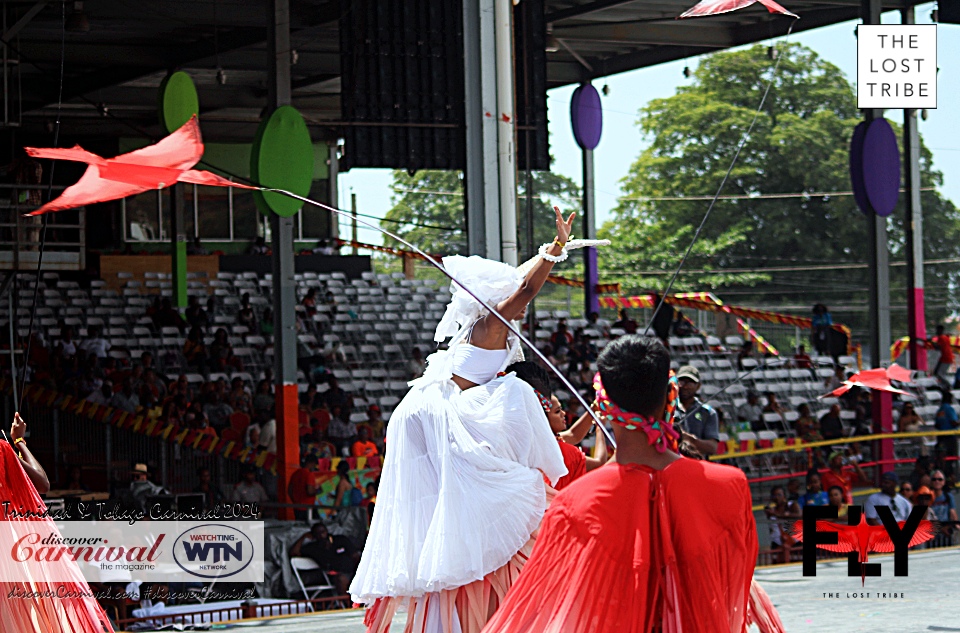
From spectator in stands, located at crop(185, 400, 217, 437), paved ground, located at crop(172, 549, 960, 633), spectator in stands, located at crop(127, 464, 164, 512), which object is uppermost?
spectator in stands, located at crop(185, 400, 217, 437)

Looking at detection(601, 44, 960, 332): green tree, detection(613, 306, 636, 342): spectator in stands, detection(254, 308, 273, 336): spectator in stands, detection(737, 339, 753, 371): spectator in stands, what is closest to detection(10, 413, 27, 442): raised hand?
detection(254, 308, 273, 336): spectator in stands

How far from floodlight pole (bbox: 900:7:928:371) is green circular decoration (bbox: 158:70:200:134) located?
11435 mm

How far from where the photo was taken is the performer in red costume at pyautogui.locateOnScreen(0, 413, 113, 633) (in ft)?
16.6

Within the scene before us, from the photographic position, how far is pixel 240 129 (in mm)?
32094

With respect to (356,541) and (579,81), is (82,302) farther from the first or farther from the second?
(356,541)

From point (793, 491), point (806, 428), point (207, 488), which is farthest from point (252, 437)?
point (806, 428)

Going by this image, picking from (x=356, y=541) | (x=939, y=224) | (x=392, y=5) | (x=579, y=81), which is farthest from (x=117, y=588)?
(x=939, y=224)

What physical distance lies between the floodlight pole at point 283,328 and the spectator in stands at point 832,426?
732 cm

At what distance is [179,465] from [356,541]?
3.95 metres

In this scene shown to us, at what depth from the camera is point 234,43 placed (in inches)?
880

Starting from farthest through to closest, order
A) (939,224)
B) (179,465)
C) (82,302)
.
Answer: (939,224) < (82,302) < (179,465)

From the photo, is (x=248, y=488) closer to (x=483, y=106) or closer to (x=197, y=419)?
(x=197, y=419)

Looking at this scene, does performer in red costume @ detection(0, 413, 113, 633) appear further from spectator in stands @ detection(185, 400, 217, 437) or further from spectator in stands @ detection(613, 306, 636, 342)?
spectator in stands @ detection(613, 306, 636, 342)

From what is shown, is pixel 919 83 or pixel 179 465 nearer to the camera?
pixel 919 83
